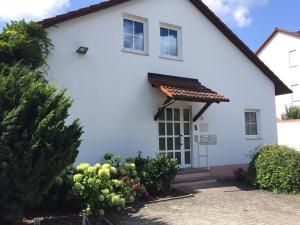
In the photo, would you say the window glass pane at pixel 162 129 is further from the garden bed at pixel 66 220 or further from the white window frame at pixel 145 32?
the garden bed at pixel 66 220

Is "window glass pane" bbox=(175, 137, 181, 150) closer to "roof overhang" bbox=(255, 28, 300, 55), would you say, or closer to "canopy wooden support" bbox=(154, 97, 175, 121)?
"canopy wooden support" bbox=(154, 97, 175, 121)

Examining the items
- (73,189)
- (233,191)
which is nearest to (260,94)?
(233,191)

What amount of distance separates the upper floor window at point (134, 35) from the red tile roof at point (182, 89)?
1.05m

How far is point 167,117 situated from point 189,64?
224 cm

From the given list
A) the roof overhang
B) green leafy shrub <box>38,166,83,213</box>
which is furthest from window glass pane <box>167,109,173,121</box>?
the roof overhang

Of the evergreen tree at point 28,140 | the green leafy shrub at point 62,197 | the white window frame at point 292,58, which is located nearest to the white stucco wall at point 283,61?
the white window frame at point 292,58

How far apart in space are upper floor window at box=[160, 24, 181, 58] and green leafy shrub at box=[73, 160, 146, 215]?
220 inches

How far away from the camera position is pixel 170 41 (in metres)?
14.6

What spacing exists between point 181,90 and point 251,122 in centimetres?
518

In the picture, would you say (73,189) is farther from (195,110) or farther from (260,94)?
(260,94)

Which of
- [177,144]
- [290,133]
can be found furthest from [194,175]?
[290,133]

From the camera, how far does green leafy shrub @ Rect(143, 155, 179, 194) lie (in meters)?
11.1

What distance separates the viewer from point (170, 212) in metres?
9.52

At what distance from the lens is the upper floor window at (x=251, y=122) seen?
16688 millimetres
